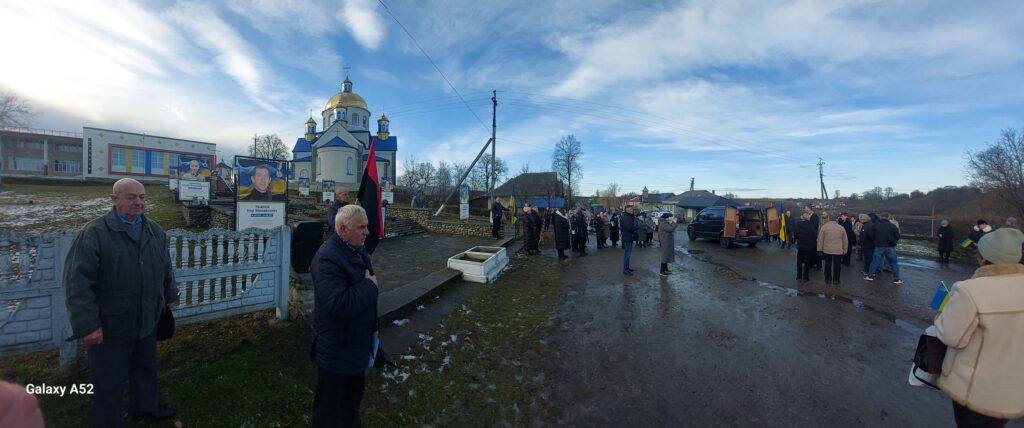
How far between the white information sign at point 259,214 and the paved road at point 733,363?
5.79 metres

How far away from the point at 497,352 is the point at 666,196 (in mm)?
94537

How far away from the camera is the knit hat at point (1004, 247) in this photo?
6.83 ft

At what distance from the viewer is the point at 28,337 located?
2820mm

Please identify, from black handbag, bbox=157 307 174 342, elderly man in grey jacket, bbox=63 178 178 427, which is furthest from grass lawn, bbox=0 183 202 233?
elderly man in grey jacket, bbox=63 178 178 427

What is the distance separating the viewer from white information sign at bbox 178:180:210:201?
15.5 m

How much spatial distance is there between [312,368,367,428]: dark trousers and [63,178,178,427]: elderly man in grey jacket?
1.21 m

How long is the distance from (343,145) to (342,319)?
47.3 metres

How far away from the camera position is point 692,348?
4.47m

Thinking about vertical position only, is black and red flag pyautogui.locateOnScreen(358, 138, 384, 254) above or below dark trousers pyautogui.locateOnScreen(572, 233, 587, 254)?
above

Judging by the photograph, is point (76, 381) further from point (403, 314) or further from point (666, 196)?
point (666, 196)

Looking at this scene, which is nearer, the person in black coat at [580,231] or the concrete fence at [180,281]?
the concrete fence at [180,281]

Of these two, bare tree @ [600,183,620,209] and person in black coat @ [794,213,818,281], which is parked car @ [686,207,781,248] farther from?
bare tree @ [600,183,620,209]

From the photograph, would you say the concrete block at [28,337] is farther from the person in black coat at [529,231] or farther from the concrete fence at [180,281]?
the person in black coat at [529,231]

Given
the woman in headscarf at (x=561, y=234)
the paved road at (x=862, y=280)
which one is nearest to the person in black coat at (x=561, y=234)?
the woman in headscarf at (x=561, y=234)
